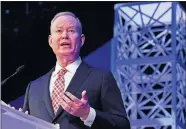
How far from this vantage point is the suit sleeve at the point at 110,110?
6.76 ft

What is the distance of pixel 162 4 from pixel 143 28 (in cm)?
35

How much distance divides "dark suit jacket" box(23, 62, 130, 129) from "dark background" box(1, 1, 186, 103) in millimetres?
3294

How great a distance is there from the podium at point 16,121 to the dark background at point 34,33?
369cm

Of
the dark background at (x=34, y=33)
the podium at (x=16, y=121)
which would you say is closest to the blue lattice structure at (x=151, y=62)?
the dark background at (x=34, y=33)

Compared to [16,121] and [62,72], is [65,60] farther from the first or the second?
[16,121]

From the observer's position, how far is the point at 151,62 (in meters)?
5.39

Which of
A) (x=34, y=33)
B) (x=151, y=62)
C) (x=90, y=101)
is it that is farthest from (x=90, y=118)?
(x=34, y=33)

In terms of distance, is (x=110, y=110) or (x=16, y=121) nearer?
(x=16, y=121)

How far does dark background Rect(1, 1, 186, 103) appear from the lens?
558cm

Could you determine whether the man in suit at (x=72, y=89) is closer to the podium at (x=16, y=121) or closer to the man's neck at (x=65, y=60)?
the man's neck at (x=65, y=60)

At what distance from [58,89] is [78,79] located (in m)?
0.10

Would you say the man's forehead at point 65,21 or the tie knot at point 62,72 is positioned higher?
the man's forehead at point 65,21

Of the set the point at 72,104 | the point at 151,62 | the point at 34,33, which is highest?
the point at 72,104

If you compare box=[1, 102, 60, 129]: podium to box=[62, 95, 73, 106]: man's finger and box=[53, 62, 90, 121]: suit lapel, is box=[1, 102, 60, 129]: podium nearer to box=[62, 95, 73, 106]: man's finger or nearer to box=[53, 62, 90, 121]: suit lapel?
box=[62, 95, 73, 106]: man's finger
